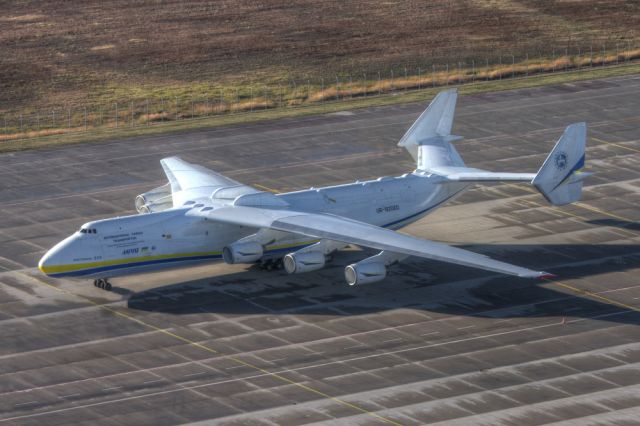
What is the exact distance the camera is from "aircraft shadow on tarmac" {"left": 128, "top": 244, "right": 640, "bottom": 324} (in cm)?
6612

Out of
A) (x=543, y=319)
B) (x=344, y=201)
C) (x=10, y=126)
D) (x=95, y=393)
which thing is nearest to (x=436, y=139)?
(x=344, y=201)

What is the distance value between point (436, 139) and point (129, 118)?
3739 cm

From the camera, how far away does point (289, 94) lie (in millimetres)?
114438

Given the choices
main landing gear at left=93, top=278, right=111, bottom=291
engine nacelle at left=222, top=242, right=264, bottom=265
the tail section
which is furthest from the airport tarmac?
the tail section

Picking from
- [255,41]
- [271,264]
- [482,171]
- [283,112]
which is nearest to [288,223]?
[271,264]

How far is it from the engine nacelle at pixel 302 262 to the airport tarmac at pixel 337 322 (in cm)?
161

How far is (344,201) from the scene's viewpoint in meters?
73.1

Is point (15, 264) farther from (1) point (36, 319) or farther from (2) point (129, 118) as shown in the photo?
(2) point (129, 118)

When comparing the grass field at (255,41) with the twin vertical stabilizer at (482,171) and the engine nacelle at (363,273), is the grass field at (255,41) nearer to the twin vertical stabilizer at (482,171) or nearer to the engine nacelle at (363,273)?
the twin vertical stabilizer at (482,171)

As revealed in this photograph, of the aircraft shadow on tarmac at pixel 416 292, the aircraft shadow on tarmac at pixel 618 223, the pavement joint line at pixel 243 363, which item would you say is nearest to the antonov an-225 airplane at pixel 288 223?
the aircraft shadow on tarmac at pixel 416 292

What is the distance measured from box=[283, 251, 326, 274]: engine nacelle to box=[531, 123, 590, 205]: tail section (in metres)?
13.4

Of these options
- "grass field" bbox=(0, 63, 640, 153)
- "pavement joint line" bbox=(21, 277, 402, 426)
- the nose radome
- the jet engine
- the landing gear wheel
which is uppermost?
"grass field" bbox=(0, 63, 640, 153)

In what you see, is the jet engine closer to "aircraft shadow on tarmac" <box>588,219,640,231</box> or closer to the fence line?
"aircraft shadow on tarmac" <box>588,219,640,231</box>

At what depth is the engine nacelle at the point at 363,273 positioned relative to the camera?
214 feet
